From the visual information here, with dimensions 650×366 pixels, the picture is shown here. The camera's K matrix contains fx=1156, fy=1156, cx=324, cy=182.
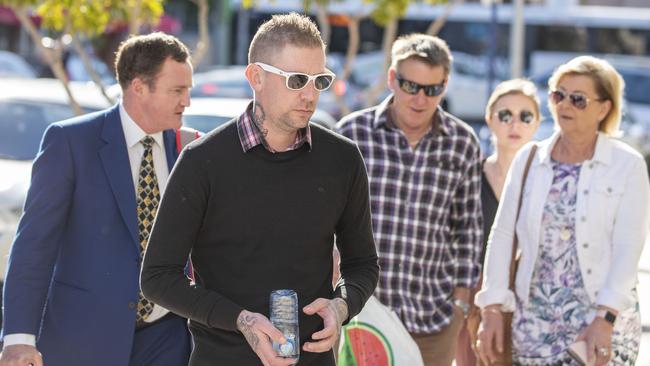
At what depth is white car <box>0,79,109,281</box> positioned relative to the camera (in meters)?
→ 8.01

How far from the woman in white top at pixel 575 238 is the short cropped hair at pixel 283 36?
160cm

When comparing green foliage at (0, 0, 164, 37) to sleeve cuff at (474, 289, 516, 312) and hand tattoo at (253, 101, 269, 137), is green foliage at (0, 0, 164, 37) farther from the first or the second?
hand tattoo at (253, 101, 269, 137)

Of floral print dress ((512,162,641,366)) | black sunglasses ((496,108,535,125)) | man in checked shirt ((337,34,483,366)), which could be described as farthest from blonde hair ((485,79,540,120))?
floral print dress ((512,162,641,366))

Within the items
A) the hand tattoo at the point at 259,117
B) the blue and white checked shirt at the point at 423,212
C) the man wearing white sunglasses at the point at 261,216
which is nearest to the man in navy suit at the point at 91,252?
the man wearing white sunglasses at the point at 261,216

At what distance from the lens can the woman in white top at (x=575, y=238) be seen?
14.4 ft

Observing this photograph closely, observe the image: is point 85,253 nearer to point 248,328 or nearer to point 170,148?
point 170,148

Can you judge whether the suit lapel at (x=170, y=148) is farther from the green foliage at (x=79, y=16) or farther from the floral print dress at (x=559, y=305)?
the green foliage at (x=79, y=16)

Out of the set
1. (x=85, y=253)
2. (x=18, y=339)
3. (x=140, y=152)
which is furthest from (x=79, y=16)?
(x=18, y=339)

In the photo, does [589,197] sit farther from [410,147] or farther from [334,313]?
[334,313]

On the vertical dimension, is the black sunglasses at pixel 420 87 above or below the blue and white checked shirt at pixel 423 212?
above

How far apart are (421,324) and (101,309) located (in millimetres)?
1625

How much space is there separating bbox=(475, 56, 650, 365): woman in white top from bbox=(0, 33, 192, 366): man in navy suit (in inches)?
52.6

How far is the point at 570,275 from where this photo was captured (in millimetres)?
4453

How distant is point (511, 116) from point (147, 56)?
8.14 ft
